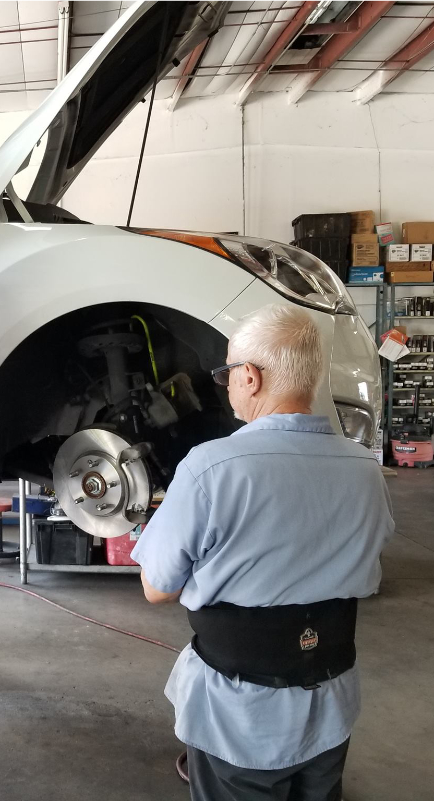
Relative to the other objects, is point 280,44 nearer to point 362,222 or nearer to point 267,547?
point 362,222

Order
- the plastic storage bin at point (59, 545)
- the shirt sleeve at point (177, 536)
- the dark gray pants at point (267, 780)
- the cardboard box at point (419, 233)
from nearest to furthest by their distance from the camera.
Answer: the shirt sleeve at point (177, 536) → the dark gray pants at point (267, 780) → the plastic storage bin at point (59, 545) → the cardboard box at point (419, 233)

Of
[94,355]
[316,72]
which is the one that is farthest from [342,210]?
[94,355]

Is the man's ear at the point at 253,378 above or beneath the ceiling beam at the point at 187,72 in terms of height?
beneath

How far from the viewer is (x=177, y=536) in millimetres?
968

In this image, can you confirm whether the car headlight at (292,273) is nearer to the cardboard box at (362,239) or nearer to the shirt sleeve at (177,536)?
the shirt sleeve at (177,536)

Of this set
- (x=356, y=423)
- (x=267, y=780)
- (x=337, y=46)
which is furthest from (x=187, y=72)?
(x=267, y=780)

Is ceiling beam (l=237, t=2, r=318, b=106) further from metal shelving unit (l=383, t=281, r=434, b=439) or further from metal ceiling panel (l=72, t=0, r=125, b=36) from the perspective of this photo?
metal shelving unit (l=383, t=281, r=434, b=439)

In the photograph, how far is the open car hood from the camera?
5.57ft

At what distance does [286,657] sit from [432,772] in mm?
1311

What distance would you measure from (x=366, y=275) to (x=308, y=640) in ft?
21.0

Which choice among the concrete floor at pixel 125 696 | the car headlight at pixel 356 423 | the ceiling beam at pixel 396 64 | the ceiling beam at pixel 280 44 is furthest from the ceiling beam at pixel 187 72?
the car headlight at pixel 356 423

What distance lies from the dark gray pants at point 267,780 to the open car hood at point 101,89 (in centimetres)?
141

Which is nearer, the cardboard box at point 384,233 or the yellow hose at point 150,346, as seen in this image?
the yellow hose at point 150,346

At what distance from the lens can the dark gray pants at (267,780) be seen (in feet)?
3.48
